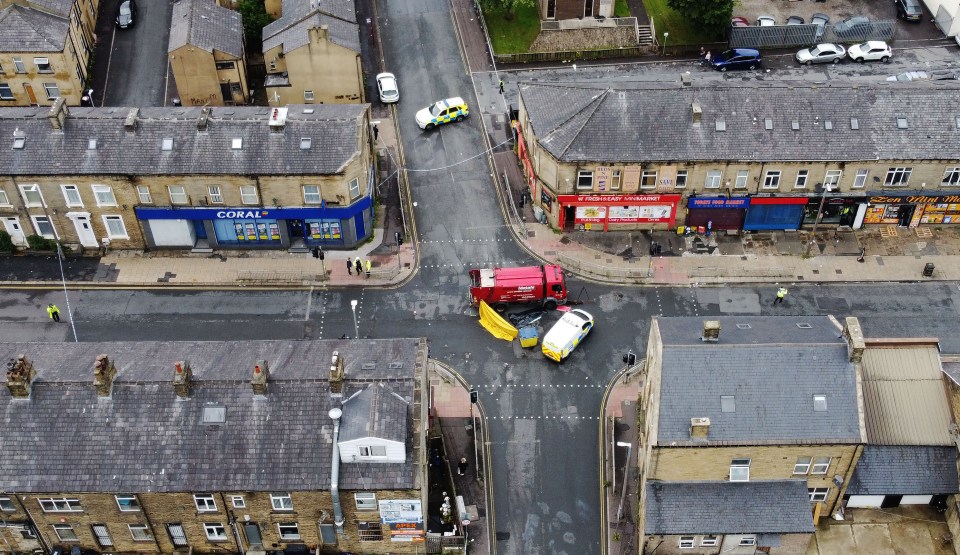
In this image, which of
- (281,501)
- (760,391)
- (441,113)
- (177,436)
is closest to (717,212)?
(760,391)

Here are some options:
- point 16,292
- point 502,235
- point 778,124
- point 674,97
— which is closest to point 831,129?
point 778,124

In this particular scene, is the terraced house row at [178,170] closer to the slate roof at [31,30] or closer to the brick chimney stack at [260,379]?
the slate roof at [31,30]

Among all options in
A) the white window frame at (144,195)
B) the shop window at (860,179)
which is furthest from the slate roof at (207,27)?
the shop window at (860,179)

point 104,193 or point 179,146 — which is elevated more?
point 179,146

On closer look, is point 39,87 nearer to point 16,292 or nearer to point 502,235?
point 16,292

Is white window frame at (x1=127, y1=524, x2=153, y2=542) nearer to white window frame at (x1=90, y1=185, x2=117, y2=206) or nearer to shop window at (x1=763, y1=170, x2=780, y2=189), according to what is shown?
white window frame at (x1=90, y1=185, x2=117, y2=206)

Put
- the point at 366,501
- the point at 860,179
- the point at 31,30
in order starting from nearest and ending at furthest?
the point at 366,501
the point at 860,179
the point at 31,30

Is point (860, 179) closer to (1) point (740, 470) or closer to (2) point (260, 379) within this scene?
(1) point (740, 470)
